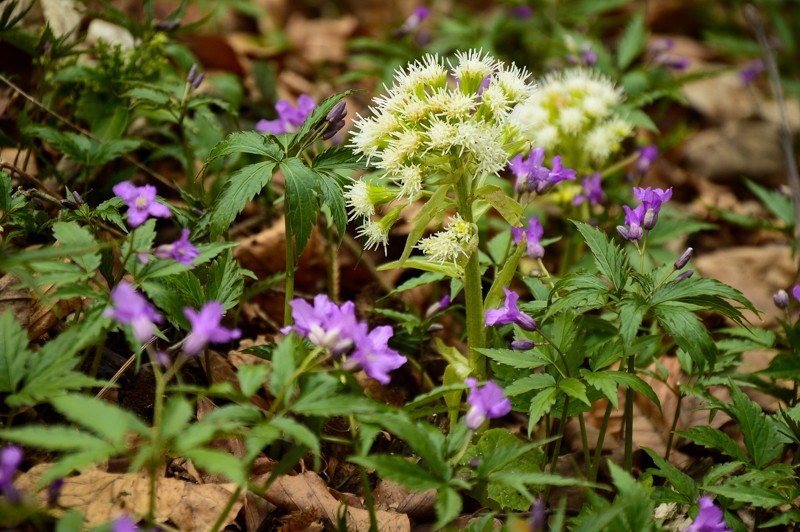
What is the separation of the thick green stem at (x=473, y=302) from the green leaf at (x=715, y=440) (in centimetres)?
63

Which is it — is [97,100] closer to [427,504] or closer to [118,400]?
[118,400]

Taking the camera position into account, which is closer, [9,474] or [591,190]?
[9,474]

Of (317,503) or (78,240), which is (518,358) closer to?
(317,503)

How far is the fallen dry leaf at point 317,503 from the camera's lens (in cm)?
203

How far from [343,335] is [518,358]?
2.01 ft

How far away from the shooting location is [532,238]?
94.3 inches

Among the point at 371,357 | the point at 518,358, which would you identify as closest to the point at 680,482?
the point at 518,358

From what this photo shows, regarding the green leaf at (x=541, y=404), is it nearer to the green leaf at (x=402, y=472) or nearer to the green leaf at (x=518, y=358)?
the green leaf at (x=518, y=358)

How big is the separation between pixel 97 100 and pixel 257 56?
6.52 ft

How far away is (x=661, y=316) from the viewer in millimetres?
1973

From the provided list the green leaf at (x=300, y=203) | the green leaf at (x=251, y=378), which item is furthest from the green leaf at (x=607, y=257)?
the green leaf at (x=251, y=378)

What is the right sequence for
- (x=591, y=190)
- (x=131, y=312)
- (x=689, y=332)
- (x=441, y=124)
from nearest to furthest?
(x=131, y=312)
(x=689, y=332)
(x=441, y=124)
(x=591, y=190)

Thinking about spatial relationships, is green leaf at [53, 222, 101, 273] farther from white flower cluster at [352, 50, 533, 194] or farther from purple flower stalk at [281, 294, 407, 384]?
white flower cluster at [352, 50, 533, 194]

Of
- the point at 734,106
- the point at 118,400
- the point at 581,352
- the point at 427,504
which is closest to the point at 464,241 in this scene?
the point at 581,352
